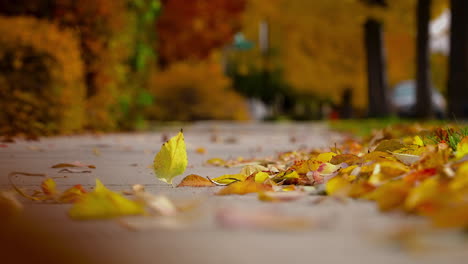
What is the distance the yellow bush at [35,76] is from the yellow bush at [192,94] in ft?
41.5

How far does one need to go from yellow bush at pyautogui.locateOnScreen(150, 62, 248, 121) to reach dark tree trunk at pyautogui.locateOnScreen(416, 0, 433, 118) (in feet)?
23.5

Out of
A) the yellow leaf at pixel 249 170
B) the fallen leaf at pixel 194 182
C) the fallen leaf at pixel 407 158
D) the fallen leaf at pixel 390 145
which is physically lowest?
the fallen leaf at pixel 194 182

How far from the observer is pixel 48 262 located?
1.75 m

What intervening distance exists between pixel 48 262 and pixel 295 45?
24189 mm

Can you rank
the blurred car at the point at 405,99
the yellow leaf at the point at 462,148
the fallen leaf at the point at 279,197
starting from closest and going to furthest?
the fallen leaf at the point at 279,197 → the yellow leaf at the point at 462,148 → the blurred car at the point at 405,99

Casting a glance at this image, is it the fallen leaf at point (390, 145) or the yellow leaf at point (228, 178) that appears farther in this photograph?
the fallen leaf at point (390, 145)

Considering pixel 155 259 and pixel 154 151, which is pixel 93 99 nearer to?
pixel 154 151

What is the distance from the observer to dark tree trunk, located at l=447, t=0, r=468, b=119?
13.9 metres

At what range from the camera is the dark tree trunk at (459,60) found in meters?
13.9

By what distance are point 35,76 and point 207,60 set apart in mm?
14392

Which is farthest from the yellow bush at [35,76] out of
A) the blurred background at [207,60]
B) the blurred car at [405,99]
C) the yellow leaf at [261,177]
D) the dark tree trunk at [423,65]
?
the blurred car at [405,99]

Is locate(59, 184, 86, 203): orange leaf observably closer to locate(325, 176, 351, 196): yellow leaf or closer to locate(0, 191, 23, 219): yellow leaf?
locate(0, 191, 23, 219): yellow leaf

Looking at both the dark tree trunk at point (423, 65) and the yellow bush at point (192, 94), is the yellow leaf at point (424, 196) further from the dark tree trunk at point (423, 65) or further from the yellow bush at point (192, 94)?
the yellow bush at point (192, 94)

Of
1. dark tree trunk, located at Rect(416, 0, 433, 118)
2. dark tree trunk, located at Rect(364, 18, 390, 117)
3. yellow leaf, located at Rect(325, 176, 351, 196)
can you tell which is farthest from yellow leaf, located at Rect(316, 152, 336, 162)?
dark tree trunk, located at Rect(364, 18, 390, 117)
